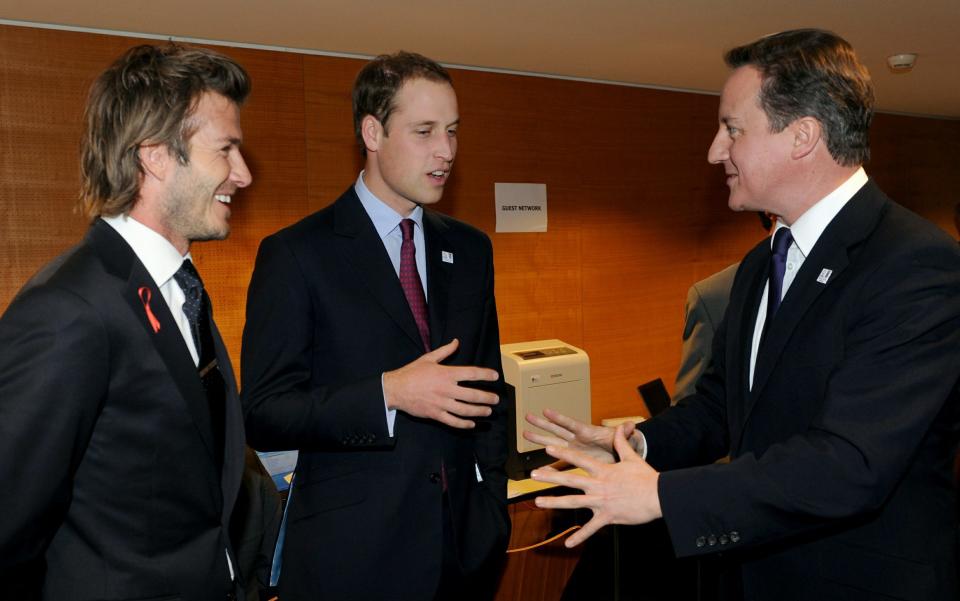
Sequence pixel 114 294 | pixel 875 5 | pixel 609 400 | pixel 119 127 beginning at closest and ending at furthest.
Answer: pixel 114 294, pixel 119 127, pixel 875 5, pixel 609 400

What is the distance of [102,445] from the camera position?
120 centimetres

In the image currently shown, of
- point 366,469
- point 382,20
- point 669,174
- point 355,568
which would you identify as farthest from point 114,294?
point 669,174

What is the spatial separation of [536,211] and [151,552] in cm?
289

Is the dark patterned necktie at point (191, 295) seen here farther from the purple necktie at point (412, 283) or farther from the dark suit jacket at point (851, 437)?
the dark suit jacket at point (851, 437)

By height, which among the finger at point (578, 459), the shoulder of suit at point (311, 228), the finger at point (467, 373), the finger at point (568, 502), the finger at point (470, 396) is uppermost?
the shoulder of suit at point (311, 228)

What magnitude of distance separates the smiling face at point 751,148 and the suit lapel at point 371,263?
0.86m

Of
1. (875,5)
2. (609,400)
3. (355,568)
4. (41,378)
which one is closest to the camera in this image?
(41,378)

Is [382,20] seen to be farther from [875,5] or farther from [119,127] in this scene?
[875,5]

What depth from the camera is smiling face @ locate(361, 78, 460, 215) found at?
1906 mm

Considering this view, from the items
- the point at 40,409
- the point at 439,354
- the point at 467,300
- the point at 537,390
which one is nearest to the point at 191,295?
the point at 40,409

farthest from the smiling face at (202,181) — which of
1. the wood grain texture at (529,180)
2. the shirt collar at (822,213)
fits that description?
the wood grain texture at (529,180)

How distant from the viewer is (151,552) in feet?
4.09

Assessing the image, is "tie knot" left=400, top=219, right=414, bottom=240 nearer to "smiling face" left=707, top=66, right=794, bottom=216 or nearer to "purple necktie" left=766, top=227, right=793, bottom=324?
"smiling face" left=707, top=66, right=794, bottom=216

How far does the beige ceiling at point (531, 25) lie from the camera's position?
251cm
